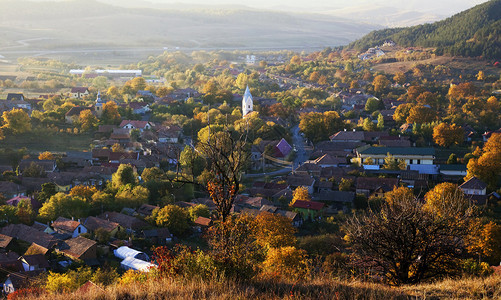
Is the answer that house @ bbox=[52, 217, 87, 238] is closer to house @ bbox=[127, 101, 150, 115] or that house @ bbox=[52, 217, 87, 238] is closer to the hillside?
house @ bbox=[127, 101, 150, 115]

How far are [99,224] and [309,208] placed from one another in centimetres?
519

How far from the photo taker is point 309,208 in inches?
526

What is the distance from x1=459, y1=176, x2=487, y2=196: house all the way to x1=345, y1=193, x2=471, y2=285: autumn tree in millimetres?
9730

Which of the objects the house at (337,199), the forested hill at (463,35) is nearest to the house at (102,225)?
the house at (337,199)

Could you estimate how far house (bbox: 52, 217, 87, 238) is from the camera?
1127 cm

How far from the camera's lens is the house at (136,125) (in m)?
20.4

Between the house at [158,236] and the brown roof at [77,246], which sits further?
the house at [158,236]

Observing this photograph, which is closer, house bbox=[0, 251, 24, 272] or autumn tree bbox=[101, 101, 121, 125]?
house bbox=[0, 251, 24, 272]

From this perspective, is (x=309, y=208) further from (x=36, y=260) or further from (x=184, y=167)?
(x=36, y=260)

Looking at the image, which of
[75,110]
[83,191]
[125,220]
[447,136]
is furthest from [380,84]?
[125,220]

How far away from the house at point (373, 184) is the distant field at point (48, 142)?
31.5 ft

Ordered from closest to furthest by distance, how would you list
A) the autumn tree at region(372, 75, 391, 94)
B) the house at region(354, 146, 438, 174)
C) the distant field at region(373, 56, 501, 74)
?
the house at region(354, 146, 438, 174) < the autumn tree at region(372, 75, 391, 94) < the distant field at region(373, 56, 501, 74)

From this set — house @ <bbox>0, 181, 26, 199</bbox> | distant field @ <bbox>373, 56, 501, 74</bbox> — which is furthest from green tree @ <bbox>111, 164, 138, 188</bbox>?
distant field @ <bbox>373, 56, 501, 74</bbox>

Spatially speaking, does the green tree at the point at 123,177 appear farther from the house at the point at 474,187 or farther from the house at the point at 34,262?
the house at the point at 474,187
